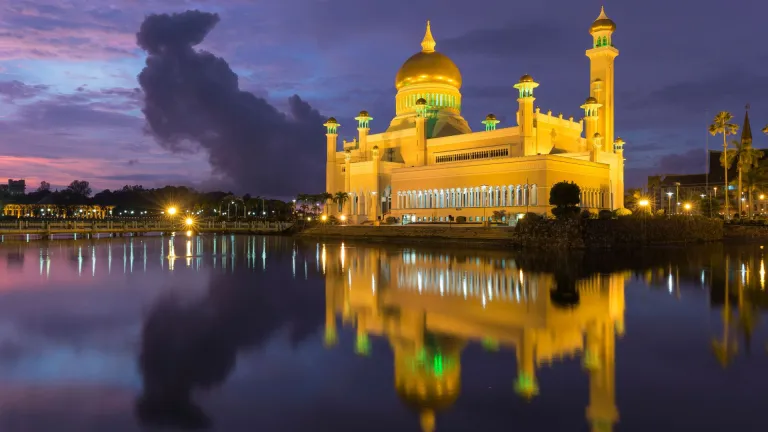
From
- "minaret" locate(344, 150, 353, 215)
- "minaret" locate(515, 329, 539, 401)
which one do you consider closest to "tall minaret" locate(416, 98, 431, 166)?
"minaret" locate(344, 150, 353, 215)

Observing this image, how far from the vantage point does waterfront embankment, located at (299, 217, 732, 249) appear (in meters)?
33.2

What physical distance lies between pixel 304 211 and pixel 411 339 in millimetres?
64418

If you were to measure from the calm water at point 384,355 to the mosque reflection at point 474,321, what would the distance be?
5 centimetres

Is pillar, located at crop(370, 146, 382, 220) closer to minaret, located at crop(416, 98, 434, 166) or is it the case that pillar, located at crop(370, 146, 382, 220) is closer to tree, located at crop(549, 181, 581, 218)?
minaret, located at crop(416, 98, 434, 166)

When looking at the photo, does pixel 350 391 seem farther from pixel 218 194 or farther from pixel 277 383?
pixel 218 194

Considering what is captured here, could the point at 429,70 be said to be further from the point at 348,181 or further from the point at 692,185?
the point at 692,185

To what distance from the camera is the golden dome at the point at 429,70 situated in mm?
54781

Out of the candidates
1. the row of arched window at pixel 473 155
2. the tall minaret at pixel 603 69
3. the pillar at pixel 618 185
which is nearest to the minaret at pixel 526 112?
the row of arched window at pixel 473 155

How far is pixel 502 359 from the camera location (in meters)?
8.42

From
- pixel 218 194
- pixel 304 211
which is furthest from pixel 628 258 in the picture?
pixel 218 194

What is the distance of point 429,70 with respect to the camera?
54688mm

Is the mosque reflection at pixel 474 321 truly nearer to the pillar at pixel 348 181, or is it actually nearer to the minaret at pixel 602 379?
the minaret at pixel 602 379

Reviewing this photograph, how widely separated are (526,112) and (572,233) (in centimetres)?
1464

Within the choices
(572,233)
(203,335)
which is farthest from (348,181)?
(203,335)
